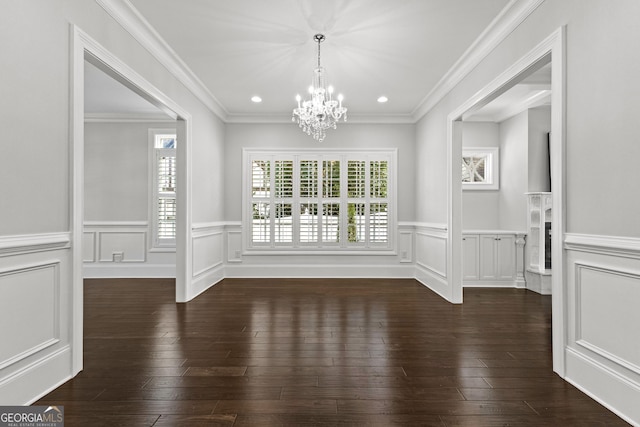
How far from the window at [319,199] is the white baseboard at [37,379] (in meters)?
4.08

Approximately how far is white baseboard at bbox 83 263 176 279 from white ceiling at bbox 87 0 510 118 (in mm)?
3321

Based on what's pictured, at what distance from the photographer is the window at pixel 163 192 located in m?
6.36

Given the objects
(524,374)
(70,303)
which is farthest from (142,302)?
(524,374)

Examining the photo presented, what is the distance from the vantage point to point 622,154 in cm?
203

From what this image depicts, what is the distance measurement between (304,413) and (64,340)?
1.70 metres

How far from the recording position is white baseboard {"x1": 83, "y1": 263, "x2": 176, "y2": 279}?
20.7 ft

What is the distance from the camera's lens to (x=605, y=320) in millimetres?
2139

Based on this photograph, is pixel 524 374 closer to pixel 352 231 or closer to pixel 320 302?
pixel 320 302

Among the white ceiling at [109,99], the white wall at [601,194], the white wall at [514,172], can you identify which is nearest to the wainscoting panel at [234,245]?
the white ceiling at [109,99]

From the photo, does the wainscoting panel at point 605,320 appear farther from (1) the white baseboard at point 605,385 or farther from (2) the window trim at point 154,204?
(2) the window trim at point 154,204

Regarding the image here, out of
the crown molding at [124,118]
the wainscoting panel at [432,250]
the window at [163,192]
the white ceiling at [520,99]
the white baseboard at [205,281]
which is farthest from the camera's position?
the window at [163,192]

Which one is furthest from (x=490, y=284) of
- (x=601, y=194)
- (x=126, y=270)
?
(x=126, y=270)

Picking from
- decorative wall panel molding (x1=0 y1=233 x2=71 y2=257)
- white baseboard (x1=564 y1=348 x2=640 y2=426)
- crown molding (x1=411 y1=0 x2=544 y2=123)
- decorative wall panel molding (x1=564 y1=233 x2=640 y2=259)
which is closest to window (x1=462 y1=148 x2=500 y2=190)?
crown molding (x1=411 y1=0 x2=544 y2=123)

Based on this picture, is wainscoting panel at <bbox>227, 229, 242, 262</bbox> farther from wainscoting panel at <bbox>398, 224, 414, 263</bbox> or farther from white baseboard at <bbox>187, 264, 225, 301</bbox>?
wainscoting panel at <bbox>398, 224, 414, 263</bbox>
